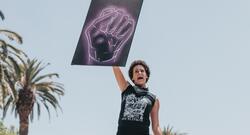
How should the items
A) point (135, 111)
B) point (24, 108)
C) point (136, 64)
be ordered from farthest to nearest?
point (24, 108) → point (136, 64) → point (135, 111)

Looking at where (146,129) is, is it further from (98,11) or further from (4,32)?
(4,32)

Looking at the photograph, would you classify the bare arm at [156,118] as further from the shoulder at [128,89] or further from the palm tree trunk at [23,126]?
the palm tree trunk at [23,126]

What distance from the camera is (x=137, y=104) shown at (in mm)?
5234

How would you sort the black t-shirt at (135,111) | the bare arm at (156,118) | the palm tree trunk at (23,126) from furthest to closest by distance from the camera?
the palm tree trunk at (23,126), the bare arm at (156,118), the black t-shirt at (135,111)

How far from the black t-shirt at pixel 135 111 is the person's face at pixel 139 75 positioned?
0.22 ft

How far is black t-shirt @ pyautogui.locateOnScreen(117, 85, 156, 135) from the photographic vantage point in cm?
510

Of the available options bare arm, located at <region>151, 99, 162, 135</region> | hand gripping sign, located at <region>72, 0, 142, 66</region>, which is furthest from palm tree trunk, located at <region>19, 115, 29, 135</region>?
bare arm, located at <region>151, 99, 162, 135</region>

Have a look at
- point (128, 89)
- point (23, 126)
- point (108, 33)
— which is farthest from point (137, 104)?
point (23, 126)

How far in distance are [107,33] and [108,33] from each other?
0.01 m

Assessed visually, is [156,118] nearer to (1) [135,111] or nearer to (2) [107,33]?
(1) [135,111]

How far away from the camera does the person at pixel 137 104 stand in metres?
5.11

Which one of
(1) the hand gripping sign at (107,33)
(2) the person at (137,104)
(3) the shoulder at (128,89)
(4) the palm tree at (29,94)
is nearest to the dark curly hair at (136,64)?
(2) the person at (137,104)

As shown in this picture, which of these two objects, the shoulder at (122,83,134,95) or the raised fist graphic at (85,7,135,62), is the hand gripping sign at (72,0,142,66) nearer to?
the raised fist graphic at (85,7,135,62)

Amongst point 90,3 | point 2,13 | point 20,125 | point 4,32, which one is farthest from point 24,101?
point 90,3
